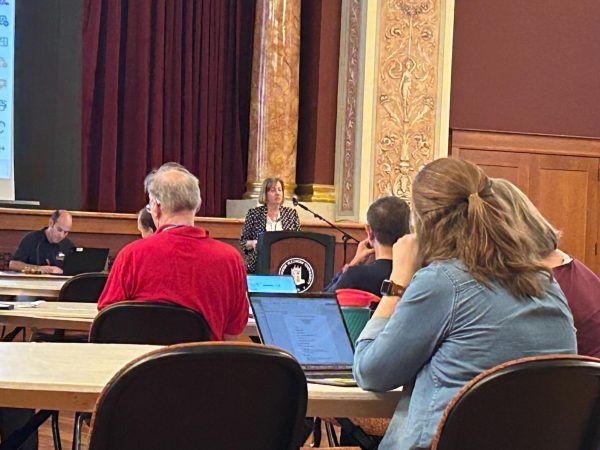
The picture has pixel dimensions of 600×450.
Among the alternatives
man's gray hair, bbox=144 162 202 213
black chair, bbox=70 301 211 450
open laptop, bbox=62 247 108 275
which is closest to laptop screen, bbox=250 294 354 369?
black chair, bbox=70 301 211 450

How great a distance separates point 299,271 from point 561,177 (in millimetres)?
4347

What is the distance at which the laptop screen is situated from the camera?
82.4 inches

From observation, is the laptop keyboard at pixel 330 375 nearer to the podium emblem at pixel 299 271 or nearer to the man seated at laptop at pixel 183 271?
the man seated at laptop at pixel 183 271

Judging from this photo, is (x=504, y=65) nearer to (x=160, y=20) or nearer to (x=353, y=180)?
(x=353, y=180)

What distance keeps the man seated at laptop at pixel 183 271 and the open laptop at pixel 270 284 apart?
0.29 meters

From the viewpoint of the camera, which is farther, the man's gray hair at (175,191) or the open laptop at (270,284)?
the open laptop at (270,284)

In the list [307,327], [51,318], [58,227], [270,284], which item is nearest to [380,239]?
[270,284]

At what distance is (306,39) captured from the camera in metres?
8.15

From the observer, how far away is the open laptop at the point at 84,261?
5262mm

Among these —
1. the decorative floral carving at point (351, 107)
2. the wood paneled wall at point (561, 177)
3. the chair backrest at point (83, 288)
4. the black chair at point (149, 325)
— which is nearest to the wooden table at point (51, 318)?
the black chair at point (149, 325)

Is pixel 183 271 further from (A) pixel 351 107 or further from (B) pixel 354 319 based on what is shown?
(A) pixel 351 107

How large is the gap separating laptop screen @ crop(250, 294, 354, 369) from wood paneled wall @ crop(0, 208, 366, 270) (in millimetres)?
4988

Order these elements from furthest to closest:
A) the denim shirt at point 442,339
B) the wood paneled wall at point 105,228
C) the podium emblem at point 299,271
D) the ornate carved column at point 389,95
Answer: the ornate carved column at point 389,95 → the wood paneled wall at point 105,228 → the podium emblem at point 299,271 → the denim shirt at point 442,339

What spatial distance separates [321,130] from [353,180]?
0.51 meters
